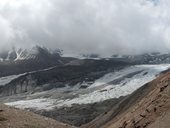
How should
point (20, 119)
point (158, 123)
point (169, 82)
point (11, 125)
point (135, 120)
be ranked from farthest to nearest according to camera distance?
point (169, 82) → point (135, 120) → point (20, 119) → point (11, 125) → point (158, 123)

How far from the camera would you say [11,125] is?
3844 cm

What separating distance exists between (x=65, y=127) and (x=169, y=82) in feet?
39.9

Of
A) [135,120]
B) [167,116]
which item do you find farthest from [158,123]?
[135,120]

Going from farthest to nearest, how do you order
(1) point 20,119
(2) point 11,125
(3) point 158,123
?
(1) point 20,119 → (2) point 11,125 → (3) point 158,123

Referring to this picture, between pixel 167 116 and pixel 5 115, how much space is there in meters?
14.1

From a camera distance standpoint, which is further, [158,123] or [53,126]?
[53,126]

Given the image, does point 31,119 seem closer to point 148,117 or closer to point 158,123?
point 148,117

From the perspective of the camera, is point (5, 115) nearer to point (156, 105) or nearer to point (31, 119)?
point (31, 119)

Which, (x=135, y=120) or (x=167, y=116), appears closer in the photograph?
(x=167, y=116)

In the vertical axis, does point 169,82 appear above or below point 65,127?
above

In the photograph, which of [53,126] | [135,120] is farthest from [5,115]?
[135,120]

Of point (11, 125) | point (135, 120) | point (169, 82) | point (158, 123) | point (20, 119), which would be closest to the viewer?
point (158, 123)

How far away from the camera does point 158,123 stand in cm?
3566

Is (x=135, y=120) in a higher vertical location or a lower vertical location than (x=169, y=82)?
lower
